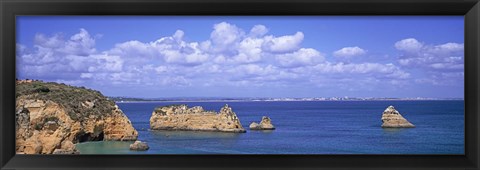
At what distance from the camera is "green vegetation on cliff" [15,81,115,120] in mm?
3221

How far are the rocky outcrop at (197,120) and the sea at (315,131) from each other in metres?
0.07

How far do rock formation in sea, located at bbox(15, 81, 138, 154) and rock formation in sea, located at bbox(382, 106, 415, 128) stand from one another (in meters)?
2.28

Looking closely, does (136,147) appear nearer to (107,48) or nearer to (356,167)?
(107,48)

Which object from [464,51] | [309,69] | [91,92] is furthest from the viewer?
[309,69]

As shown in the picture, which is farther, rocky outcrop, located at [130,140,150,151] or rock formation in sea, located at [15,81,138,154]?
rocky outcrop, located at [130,140,150,151]

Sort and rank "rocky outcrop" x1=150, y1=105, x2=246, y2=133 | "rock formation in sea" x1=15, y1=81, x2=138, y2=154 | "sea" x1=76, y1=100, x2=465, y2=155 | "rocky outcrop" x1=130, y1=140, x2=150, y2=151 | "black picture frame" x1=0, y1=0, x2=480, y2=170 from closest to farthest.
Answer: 1. "black picture frame" x1=0, y1=0, x2=480, y2=170
2. "rock formation in sea" x1=15, y1=81, x2=138, y2=154
3. "rocky outcrop" x1=130, y1=140, x2=150, y2=151
4. "sea" x1=76, y1=100, x2=465, y2=155
5. "rocky outcrop" x1=150, y1=105, x2=246, y2=133

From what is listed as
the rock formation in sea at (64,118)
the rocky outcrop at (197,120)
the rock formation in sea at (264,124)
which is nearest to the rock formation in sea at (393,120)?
the rock formation in sea at (264,124)

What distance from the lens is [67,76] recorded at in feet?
11.0

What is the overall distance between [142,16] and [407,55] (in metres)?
2.32

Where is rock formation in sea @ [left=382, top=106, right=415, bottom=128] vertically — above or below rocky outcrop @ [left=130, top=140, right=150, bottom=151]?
above

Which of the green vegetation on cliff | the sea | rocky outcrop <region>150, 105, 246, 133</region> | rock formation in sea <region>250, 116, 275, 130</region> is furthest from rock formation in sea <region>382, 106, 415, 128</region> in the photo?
the green vegetation on cliff

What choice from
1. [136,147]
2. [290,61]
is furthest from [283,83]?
[136,147]

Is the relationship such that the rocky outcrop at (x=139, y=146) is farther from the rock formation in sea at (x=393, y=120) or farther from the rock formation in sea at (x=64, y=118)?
the rock formation in sea at (x=393, y=120)

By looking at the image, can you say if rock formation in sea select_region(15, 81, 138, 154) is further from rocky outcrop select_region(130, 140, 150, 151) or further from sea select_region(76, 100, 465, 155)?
rocky outcrop select_region(130, 140, 150, 151)
